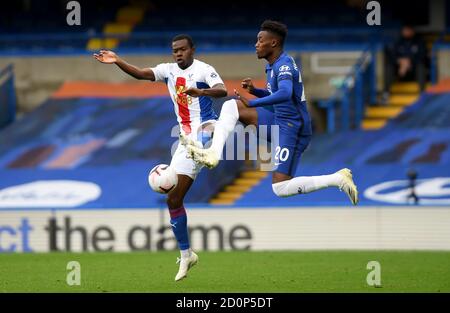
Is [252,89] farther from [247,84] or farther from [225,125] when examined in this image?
[225,125]

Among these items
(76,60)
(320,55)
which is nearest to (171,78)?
(320,55)

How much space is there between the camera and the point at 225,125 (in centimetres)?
1341

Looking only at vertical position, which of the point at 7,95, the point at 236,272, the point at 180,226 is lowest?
the point at 236,272

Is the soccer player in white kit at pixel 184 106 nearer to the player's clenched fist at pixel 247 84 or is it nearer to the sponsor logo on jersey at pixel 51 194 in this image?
the player's clenched fist at pixel 247 84

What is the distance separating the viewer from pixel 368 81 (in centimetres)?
2772

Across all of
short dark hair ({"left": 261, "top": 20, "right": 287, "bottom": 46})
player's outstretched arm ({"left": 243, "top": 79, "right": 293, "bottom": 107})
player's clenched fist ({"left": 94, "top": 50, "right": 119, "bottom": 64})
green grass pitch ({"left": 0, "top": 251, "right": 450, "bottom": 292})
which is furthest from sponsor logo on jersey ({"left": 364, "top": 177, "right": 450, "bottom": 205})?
player's clenched fist ({"left": 94, "top": 50, "right": 119, "bottom": 64})

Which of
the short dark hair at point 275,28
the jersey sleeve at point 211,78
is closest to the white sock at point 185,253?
the jersey sleeve at point 211,78

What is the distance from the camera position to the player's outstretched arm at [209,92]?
12977 mm

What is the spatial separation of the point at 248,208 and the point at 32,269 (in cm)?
644

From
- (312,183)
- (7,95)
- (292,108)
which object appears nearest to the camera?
(312,183)

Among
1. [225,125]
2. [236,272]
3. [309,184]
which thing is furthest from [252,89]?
[236,272]

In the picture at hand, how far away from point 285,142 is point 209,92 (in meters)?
1.09

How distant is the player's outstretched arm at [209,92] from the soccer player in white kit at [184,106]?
0.03 metres

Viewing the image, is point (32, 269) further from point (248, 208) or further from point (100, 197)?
point (100, 197)
